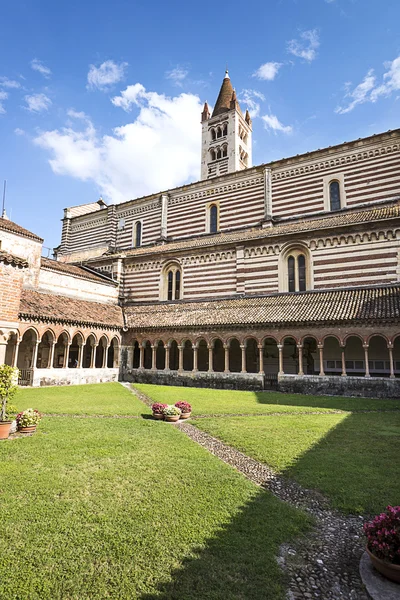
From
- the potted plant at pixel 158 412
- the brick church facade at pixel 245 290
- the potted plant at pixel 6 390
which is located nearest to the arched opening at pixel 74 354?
the brick church facade at pixel 245 290

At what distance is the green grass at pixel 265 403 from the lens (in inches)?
560

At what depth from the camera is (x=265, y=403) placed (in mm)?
15914

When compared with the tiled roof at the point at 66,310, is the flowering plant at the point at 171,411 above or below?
below

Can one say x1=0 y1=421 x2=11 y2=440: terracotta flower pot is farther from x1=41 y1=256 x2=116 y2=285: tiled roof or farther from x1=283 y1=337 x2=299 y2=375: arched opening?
x1=283 y1=337 x2=299 y2=375: arched opening

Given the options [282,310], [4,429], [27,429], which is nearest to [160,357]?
[282,310]

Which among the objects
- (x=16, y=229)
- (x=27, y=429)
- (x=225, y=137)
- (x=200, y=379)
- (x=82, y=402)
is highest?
(x=225, y=137)

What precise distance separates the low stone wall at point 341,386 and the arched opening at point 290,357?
11.1 ft

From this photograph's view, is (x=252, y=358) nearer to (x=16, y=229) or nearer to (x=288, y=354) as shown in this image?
(x=288, y=354)

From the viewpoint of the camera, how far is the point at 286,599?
3.49 metres

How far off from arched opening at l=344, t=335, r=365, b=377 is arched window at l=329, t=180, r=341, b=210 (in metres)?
11.2

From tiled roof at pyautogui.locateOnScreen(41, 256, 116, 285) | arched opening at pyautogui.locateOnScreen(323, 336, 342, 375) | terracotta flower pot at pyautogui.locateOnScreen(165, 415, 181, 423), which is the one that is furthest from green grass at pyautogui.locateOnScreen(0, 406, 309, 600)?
tiled roof at pyautogui.locateOnScreen(41, 256, 116, 285)

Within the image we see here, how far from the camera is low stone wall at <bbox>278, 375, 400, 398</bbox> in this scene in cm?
1817

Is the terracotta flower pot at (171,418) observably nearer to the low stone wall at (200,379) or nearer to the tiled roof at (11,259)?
the tiled roof at (11,259)

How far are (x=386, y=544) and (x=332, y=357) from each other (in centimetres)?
2059
